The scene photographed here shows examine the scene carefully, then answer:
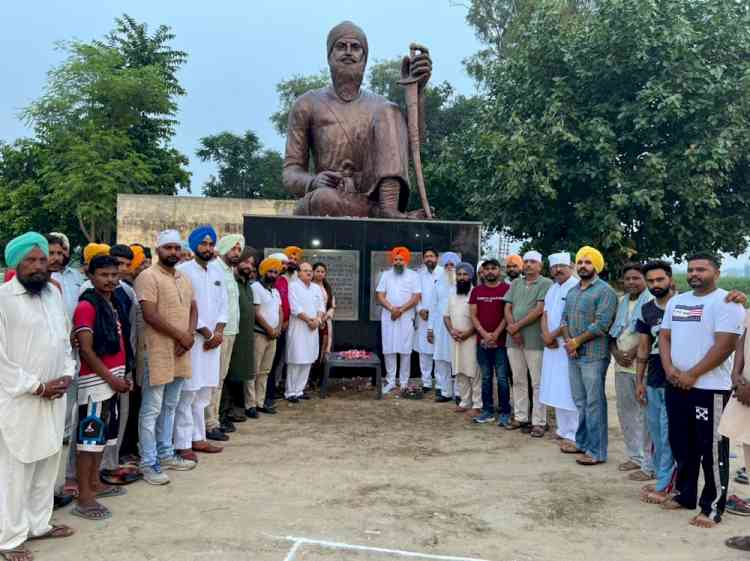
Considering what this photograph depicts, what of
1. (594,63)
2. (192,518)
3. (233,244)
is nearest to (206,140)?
(594,63)

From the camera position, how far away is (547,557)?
3254 millimetres

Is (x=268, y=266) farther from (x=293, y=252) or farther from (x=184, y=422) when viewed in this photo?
(x=184, y=422)

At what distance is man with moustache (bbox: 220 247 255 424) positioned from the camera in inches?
234

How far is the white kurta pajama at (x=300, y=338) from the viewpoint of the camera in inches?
278

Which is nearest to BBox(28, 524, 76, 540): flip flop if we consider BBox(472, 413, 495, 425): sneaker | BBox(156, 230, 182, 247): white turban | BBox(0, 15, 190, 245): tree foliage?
BBox(156, 230, 182, 247): white turban

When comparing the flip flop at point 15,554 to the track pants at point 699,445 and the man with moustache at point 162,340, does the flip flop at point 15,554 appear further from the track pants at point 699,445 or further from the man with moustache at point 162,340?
the track pants at point 699,445

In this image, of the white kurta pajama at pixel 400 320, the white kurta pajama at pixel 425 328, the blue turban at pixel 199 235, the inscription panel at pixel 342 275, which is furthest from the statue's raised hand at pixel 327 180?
the blue turban at pixel 199 235

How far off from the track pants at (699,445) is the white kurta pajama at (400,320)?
152 inches

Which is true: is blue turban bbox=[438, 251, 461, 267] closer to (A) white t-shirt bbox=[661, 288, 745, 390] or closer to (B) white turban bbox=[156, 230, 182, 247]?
(A) white t-shirt bbox=[661, 288, 745, 390]

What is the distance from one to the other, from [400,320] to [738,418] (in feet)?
14.7

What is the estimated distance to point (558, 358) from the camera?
5449mm

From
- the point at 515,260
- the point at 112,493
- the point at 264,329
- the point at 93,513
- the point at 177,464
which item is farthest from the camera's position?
the point at 515,260

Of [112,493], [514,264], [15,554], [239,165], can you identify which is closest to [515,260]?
[514,264]

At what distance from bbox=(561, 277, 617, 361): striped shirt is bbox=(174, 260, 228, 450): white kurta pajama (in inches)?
110
